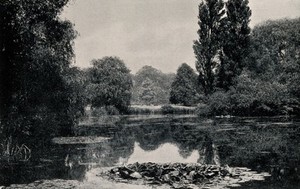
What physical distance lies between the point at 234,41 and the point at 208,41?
3.30 m

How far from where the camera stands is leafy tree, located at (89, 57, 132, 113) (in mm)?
60969

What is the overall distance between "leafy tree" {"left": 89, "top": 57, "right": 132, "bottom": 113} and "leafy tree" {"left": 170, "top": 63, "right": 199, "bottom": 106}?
1104 centimetres

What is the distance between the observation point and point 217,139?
88.4 feet

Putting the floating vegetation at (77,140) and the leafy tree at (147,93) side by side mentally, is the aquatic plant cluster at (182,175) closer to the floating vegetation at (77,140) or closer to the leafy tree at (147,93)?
the floating vegetation at (77,140)

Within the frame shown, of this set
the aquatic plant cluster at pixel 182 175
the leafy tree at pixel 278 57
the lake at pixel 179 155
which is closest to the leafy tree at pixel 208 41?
the leafy tree at pixel 278 57

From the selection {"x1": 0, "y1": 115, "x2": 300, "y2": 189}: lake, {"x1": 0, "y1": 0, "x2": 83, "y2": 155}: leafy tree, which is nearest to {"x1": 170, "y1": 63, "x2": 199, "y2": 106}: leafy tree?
{"x1": 0, "y1": 115, "x2": 300, "y2": 189}: lake

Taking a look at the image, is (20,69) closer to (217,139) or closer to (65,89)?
(65,89)

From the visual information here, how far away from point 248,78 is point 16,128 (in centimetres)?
3585

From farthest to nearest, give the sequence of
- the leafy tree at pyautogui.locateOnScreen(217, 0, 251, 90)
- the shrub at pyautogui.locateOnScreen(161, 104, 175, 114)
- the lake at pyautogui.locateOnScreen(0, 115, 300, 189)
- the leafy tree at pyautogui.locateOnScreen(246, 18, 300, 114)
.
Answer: the shrub at pyautogui.locateOnScreen(161, 104, 175, 114) → the leafy tree at pyautogui.locateOnScreen(217, 0, 251, 90) → the leafy tree at pyautogui.locateOnScreen(246, 18, 300, 114) → the lake at pyautogui.locateOnScreen(0, 115, 300, 189)

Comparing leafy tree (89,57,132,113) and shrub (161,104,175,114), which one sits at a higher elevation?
leafy tree (89,57,132,113)

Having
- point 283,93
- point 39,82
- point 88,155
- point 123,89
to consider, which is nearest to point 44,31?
point 39,82

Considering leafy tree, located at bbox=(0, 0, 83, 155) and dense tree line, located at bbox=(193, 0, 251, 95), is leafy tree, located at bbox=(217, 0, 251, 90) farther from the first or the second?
leafy tree, located at bbox=(0, 0, 83, 155)

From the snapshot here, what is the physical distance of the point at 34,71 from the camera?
22031mm

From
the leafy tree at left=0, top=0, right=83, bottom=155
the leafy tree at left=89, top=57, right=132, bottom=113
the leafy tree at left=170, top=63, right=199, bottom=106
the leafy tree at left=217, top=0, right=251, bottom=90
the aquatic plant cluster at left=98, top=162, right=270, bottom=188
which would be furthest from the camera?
the leafy tree at left=170, top=63, right=199, bottom=106
